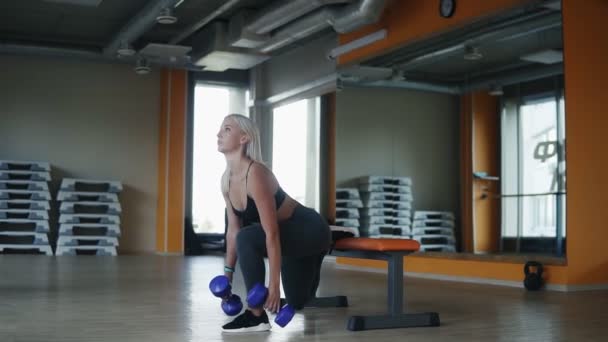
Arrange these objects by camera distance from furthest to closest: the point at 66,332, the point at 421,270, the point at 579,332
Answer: the point at 421,270 → the point at 579,332 → the point at 66,332

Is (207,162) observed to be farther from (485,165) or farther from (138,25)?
(485,165)

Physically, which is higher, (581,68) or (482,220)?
(581,68)

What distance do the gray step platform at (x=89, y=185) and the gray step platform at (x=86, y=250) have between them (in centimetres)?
87

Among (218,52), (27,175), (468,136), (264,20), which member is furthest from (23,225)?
(468,136)

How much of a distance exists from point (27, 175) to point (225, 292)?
334 inches

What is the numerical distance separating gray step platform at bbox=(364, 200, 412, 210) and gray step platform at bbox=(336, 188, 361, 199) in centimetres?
25

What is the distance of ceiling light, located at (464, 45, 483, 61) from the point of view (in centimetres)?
662

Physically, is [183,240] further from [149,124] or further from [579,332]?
[579,332]

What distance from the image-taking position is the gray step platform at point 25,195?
1013cm

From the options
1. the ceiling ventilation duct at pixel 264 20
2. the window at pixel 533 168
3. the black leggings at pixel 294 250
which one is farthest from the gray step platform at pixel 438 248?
the black leggings at pixel 294 250

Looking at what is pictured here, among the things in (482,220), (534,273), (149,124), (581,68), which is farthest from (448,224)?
(149,124)

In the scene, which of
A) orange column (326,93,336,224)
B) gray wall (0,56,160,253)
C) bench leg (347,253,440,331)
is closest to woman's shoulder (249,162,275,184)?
bench leg (347,253,440,331)

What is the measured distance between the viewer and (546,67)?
594 cm

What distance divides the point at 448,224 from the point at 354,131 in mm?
1860
